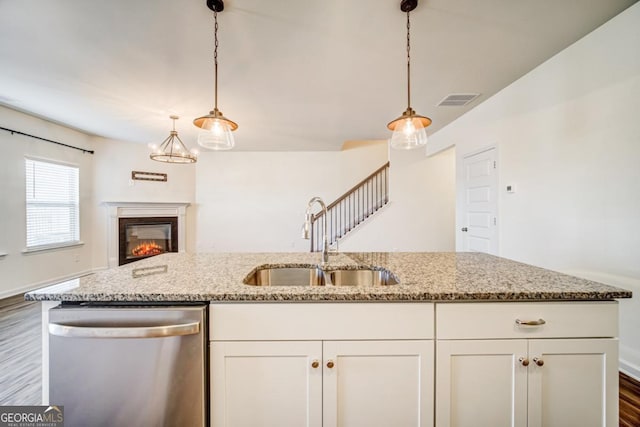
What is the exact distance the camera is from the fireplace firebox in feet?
17.1

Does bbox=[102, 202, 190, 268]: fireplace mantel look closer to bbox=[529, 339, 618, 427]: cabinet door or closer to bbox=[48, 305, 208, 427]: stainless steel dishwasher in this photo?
bbox=[48, 305, 208, 427]: stainless steel dishwasher

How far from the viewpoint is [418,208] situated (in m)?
5.19

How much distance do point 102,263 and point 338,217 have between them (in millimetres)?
5097

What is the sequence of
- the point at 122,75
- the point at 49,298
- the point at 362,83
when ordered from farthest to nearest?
the point at 362,83 → the point at 122,75 → the point at 49,298

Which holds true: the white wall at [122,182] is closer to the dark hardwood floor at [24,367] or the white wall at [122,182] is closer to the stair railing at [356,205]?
the dark hardwood floor at [24,367]

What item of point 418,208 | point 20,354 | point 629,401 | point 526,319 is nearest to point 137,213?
point 20,354

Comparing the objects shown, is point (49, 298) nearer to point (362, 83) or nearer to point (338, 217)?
point (362, 83)

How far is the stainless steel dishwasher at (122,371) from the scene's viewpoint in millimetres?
980

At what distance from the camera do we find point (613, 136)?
6.37ft

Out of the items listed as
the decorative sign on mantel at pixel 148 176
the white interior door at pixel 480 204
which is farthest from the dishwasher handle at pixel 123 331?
the decorative sign on mantel at pixel 148 176

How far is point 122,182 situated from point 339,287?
19.6 feet

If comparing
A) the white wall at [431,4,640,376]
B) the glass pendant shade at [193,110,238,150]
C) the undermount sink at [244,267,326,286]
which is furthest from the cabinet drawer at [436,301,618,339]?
the glass pendant shade at [193,110,238,150]

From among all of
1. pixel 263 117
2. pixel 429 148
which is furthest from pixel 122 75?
pixel 429 148

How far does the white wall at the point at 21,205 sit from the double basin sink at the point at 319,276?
4.46m
